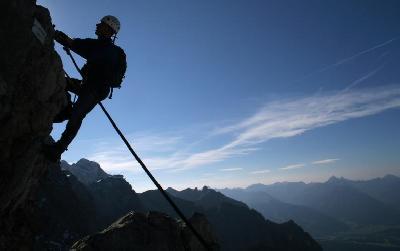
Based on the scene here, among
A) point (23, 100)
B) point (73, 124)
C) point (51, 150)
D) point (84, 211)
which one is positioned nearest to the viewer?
point (23, 100)

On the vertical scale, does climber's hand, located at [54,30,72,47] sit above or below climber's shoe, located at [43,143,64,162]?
above

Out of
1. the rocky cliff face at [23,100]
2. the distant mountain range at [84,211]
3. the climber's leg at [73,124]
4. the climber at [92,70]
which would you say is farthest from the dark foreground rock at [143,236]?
the distant mountain range at [84,211]

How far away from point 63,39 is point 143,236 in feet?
88.6

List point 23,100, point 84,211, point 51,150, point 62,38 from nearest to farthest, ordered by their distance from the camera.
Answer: point 23,100 → point 51,150 → point 62,38 → point 84,211

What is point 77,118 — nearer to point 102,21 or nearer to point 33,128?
point 33,128

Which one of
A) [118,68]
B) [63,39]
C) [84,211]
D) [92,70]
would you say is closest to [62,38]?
[63,39]

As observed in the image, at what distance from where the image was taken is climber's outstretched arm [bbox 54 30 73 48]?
9.63 metres

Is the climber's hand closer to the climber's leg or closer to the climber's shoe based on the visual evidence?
the climber's leg

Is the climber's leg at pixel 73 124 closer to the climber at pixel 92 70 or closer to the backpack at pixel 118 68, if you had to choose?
the climber at pixel 92 70

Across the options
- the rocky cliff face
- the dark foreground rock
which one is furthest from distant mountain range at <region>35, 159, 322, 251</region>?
the rocky cliff face

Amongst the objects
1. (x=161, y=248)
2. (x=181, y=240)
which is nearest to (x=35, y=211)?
(x=161, y=248)

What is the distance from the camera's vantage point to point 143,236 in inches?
1309

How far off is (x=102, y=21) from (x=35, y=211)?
20.8ft

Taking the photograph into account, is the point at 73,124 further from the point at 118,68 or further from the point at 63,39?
the point at 63,39
